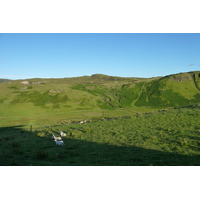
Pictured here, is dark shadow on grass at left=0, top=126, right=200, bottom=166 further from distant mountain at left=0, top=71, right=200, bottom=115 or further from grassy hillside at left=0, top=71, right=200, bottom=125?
distant mountain at left=0, top=71, right=200, bottom=115

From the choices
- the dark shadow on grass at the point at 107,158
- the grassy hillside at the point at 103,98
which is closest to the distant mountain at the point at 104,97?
the grassy hillside at the point at 103,98

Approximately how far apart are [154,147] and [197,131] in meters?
7.69

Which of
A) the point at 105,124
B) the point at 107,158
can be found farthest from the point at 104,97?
the point at 107,158

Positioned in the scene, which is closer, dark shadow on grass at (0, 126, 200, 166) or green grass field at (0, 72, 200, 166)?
dark shadow on grass at (0, 126, 200, 166)

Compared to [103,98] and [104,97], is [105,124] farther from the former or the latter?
[104,97]

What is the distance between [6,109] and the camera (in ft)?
293

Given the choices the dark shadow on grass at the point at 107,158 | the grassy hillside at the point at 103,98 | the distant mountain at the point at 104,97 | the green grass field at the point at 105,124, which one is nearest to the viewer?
the dark shadow on grass at the point at 107,158

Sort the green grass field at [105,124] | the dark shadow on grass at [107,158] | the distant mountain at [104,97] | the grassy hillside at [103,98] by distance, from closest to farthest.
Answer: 1. the dark shadow on grass at [107,158]
2. the green grass field at [105,124]
3. the grassy hillside at [103,98]
4. the distant mountain at [104,97]

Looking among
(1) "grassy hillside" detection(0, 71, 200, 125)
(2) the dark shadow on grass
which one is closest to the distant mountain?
(1) "grassy hillside" detection(0, 71, 200, 125)

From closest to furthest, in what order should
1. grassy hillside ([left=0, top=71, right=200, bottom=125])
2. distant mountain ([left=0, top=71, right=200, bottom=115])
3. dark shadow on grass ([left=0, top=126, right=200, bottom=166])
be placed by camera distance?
dark shadow on grass ([left=0, top=126, right=200, bottom=166]) → grassy hillside ([left=0, top=71, right=200, bottom=125]) → distant mountain ([left=0, top=71, right=200, bottom=115])

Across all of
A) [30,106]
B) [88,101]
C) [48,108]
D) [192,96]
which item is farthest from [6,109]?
[192,96]

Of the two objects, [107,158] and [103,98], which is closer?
[107,158]

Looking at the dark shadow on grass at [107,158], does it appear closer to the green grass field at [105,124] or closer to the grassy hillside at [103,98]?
the green grass field at [105,124]

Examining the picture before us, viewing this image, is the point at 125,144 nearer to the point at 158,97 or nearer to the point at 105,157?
the point at 105,157
